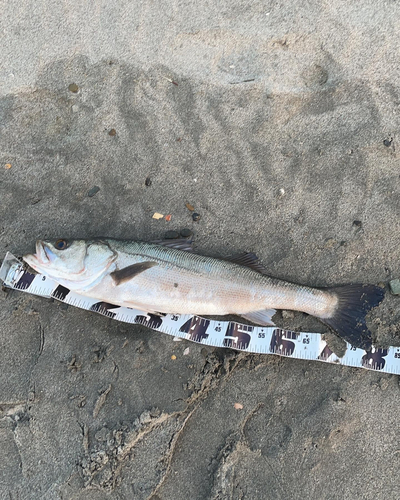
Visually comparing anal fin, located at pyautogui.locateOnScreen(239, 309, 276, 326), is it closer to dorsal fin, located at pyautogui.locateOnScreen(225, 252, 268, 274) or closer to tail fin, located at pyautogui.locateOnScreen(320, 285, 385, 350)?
dorsal fin, located at pyautogui.locateOnScreen(225, 252, 268, 274)

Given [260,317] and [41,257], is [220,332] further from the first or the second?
[41,257]

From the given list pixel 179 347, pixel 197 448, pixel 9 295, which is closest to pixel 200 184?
pixel 179 347

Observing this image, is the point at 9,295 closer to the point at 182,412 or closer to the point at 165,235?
the point at 165,235

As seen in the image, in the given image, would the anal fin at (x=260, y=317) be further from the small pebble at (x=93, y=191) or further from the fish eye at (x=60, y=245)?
the small pebble at (x=93, y=191)

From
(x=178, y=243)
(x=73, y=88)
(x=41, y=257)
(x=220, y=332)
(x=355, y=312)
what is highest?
(x=73, y=88)

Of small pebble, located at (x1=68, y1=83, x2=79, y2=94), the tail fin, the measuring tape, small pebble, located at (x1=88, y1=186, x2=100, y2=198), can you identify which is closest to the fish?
the tail fin

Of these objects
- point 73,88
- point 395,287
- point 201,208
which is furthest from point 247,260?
point 73,88

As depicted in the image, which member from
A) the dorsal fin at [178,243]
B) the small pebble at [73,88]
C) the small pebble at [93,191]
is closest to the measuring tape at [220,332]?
the dorsal fin at [178,243]
